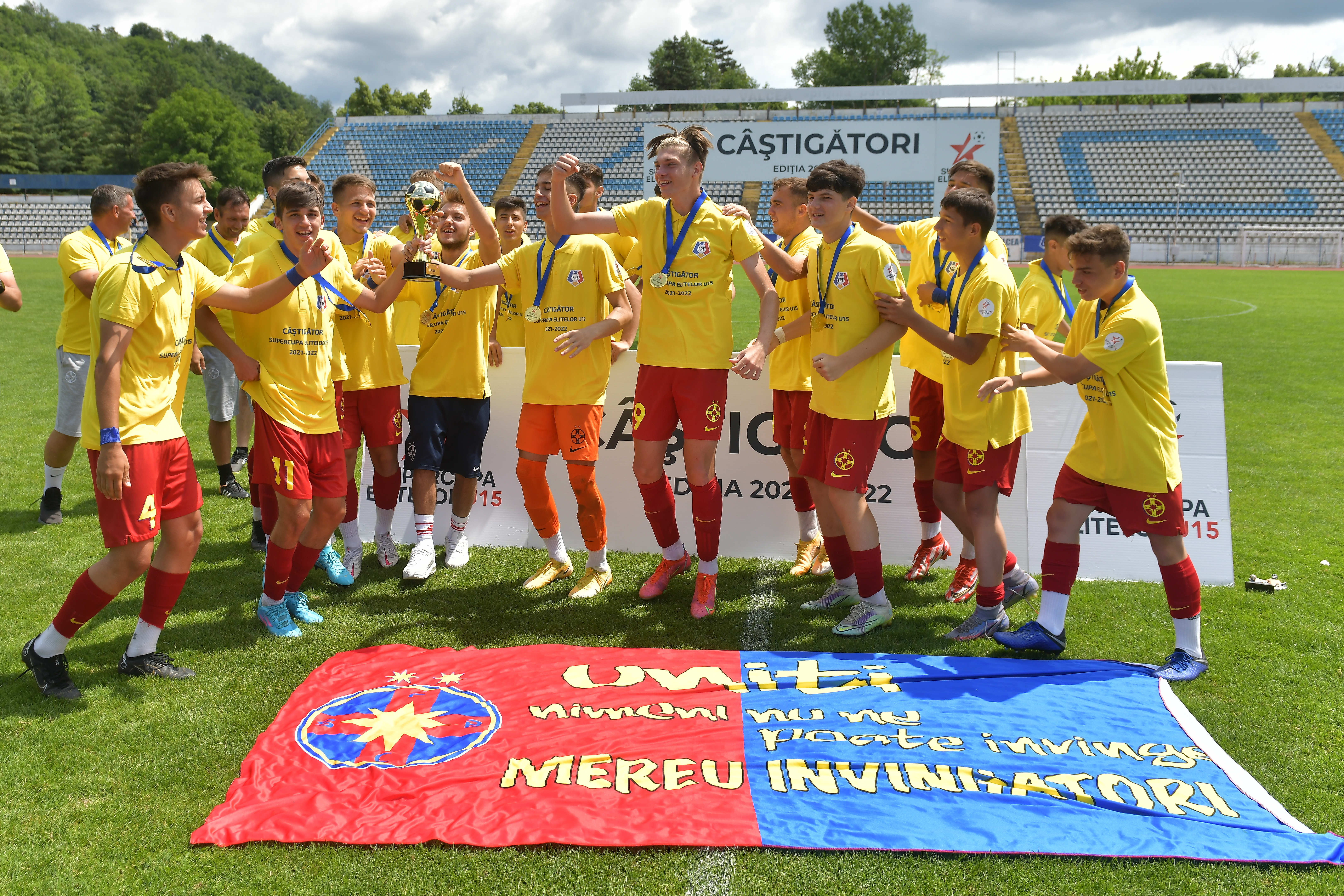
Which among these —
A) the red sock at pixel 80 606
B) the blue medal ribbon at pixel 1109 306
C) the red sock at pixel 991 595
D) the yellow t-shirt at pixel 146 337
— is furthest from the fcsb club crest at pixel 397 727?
the blue medal ribbon at pixel 1109 306

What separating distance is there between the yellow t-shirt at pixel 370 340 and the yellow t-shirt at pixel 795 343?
8.02 feet

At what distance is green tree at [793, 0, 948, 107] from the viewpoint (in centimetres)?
8538

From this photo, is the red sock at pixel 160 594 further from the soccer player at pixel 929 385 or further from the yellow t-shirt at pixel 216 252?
the soccer player at pixel 929 385

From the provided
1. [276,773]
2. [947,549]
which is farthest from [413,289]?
[947,549]

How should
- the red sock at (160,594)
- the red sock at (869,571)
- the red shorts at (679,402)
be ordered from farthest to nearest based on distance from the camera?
the red shorts at (679,402) < the red sock at (869,571) < the red sock at (160,594)

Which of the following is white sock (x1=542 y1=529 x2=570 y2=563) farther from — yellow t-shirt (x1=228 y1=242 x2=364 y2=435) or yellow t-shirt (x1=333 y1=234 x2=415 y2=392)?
yellow t-shirt (x1=228 y1=242 x2=364 y2=435)

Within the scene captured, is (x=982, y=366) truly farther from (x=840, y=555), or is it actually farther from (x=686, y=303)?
(x=686, y=303)

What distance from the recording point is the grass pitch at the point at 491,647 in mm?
2797

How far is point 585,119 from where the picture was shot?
5381 cm

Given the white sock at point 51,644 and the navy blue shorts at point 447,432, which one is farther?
the navy blue shorts at point 447,432

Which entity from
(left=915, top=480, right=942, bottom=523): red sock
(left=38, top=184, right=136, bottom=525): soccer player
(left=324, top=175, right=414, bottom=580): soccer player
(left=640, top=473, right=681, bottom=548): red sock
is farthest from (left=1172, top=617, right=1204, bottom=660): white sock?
(left=38, top=184, right=136, bottom=525): soccer player

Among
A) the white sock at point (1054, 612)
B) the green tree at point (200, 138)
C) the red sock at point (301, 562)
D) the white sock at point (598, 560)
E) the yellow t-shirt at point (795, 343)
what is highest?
the green tree at point (200, 138)

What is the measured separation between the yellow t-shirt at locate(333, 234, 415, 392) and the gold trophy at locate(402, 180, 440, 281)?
1.34 feet

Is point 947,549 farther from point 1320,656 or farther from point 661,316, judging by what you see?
point 661,316
